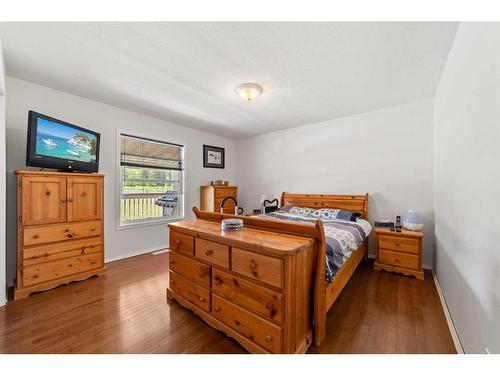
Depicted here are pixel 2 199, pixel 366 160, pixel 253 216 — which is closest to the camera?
pixel 2 199

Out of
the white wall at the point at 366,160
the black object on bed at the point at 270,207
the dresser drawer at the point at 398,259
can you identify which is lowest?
the dresser drawer at the point at 398,259

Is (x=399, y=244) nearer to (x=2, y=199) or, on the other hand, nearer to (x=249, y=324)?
(x=249, y=324)

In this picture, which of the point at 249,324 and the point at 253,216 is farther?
the point at 253,216

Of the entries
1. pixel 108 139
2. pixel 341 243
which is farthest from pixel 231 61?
pixel 108 139

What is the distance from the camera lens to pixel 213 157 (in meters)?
4.76

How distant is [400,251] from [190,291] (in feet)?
8.84

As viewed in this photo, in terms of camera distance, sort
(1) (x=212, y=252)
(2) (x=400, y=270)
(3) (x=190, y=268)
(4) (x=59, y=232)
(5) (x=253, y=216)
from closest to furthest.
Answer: (1) (x=212, y=252) < (3) (x=190, y=268) < (4) (x=59, y=232) < (5) (x=253, y=216) < (2) (x=400, y=270)

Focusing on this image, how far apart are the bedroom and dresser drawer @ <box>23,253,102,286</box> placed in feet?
0.05

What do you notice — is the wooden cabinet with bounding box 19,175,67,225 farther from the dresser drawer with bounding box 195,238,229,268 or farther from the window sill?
the dresser drawer with bounding box 195,238,229,268

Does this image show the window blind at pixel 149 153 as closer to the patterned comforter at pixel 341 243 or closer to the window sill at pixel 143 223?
the window sill at pixel 143 223

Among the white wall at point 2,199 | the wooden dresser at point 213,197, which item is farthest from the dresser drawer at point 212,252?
the wooden dresser at point 213,197

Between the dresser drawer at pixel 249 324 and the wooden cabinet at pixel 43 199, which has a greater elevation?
the wooden cabinet at pixel 43 199

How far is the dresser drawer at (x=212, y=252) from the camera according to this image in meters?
1.56

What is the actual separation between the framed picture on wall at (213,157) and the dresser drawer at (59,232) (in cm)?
239
